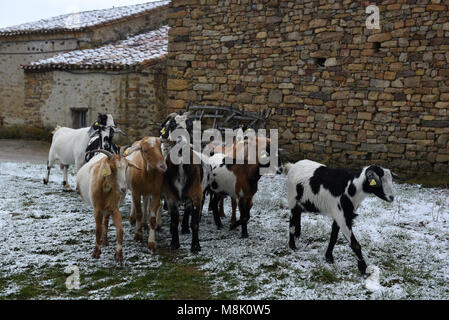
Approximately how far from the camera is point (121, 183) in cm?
497

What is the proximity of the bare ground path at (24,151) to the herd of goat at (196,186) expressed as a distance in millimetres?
8057

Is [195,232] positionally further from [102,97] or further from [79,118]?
[79,118]

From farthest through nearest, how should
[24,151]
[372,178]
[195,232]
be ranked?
1. [24,151]
2. [195,232]
3. [372,178]

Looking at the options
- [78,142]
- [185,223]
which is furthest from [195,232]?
[78,142]

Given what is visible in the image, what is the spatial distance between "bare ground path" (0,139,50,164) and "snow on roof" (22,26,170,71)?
290cm

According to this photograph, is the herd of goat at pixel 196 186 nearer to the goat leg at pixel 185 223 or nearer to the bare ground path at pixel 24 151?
the goat leg at pixel 185 223

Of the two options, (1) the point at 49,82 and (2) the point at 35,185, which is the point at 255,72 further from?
(1) the point at 49,82

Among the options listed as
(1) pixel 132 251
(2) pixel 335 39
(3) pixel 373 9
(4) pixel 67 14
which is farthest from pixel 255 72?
(4) pixel 67 14

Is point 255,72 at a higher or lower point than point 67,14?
lower

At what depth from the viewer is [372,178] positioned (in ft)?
15.3

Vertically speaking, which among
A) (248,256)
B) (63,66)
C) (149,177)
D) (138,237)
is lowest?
(248,256)

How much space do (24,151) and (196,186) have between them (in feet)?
36.4

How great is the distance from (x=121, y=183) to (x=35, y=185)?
213 inches
